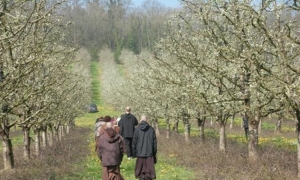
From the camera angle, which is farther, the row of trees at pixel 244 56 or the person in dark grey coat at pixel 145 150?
the person in dark grey coat at pixel 145 150

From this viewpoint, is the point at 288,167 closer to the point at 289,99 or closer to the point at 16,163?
the point at 289,99

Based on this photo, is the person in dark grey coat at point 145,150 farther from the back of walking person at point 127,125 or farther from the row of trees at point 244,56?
the back of walking person at point 127,125

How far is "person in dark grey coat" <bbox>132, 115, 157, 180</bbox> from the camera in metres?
12.6

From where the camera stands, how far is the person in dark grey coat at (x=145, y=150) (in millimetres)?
12586

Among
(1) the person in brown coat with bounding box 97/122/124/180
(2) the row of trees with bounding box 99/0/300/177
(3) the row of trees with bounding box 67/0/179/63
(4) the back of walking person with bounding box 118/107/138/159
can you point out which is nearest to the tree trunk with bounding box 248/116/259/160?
(2) the row of trees with bounding box 99/0/300/177

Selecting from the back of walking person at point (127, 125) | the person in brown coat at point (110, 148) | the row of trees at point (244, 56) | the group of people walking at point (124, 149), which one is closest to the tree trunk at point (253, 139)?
the row of trees at point (244, 56)

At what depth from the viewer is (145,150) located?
12.6 metres

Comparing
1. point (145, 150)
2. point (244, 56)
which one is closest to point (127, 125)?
point (145, 150)

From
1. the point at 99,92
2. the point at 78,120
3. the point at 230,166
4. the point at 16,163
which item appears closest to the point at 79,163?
the point at 16,163

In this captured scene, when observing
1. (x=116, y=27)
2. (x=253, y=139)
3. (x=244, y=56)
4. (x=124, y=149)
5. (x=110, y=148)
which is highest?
(x=116, y=27)

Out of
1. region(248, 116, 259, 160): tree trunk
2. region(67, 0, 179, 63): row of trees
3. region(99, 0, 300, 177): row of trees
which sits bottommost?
region(248, 116, 259, 160): tree trunk

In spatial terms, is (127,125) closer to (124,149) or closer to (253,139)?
(253,139)

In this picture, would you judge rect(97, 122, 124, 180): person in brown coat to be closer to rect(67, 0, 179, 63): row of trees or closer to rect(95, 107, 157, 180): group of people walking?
rect(95, 107, 157, 180): group of people walking

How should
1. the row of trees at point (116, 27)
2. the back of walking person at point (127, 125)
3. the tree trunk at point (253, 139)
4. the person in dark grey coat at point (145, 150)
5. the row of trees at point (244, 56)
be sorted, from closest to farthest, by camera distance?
the row of trees at point (244, 56) < the person in dark grey coat at point (145, 150) < the tree trunk at point (253, 139) < the back of walking person at point (127, 125) < the row of trees at point (116, 27)
